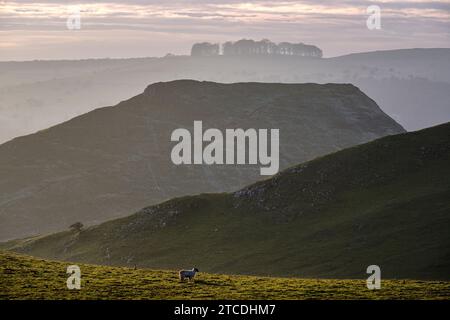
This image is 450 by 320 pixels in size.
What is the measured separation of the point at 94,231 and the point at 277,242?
52966 millimetres

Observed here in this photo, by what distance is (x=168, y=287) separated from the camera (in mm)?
64500

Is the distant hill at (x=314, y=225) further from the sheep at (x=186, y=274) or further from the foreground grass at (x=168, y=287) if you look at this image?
the sheep at (x=186, y=274)

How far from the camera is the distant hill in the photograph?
128125mm

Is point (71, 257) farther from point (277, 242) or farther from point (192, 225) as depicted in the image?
point (277, 242)

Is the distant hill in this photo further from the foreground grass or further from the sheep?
the sheep

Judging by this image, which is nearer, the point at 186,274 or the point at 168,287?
the point at 168,287

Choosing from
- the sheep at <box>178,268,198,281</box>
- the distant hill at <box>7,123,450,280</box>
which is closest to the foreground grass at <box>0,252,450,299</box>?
the sheep at <box>178,268,198,281</box>

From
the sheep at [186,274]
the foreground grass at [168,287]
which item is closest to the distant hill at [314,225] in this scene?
the foreground grass at [168,287]

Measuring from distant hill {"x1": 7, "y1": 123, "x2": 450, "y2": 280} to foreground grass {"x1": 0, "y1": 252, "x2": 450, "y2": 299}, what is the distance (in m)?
48.6

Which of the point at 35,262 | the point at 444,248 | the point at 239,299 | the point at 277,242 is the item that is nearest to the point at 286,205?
the point at 277,242

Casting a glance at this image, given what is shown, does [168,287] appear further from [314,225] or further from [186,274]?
[314,225]

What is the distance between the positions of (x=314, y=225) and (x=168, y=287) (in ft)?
290

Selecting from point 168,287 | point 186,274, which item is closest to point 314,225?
point 186,274

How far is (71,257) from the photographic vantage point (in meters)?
167
